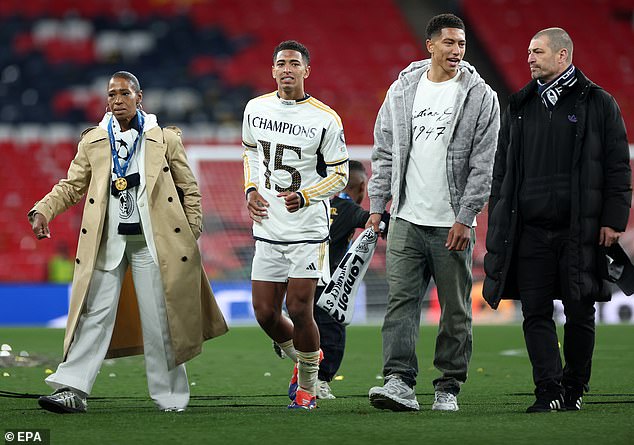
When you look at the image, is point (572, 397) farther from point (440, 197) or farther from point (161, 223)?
point (161, 223)

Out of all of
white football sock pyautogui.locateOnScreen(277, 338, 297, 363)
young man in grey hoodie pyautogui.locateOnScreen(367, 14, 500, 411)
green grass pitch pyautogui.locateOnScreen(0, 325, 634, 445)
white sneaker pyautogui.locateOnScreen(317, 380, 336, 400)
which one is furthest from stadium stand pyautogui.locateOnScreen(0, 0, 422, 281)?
young man in grey hoodie pyautogui.locateOnScreen(367, 14, 500, 411)

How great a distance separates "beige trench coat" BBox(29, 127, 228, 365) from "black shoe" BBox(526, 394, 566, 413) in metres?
2.02

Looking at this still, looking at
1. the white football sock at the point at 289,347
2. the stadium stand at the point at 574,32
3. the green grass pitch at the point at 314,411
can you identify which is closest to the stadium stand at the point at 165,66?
the stadium stand at the point at 574,32

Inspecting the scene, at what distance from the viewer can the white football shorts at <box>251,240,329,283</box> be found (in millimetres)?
7230

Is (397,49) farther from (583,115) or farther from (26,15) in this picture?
(583,115)

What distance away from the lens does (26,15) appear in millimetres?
25703

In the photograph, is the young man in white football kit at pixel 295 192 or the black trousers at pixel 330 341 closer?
the young man in white football kit at pixel 295 192

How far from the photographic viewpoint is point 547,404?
21.8ft

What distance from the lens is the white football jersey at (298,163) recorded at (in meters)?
7.28

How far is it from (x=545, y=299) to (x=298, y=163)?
67.8 inches

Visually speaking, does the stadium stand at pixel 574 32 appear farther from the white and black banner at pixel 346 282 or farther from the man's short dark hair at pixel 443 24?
the man's short dark hair at pixel 443 24

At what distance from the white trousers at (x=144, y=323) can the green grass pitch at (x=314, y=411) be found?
6.7 inches

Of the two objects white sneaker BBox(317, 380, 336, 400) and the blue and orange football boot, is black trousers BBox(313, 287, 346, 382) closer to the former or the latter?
white sneaker BBox(317, 380, 336, 400)

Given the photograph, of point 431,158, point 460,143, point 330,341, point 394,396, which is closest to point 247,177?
point 431,158
